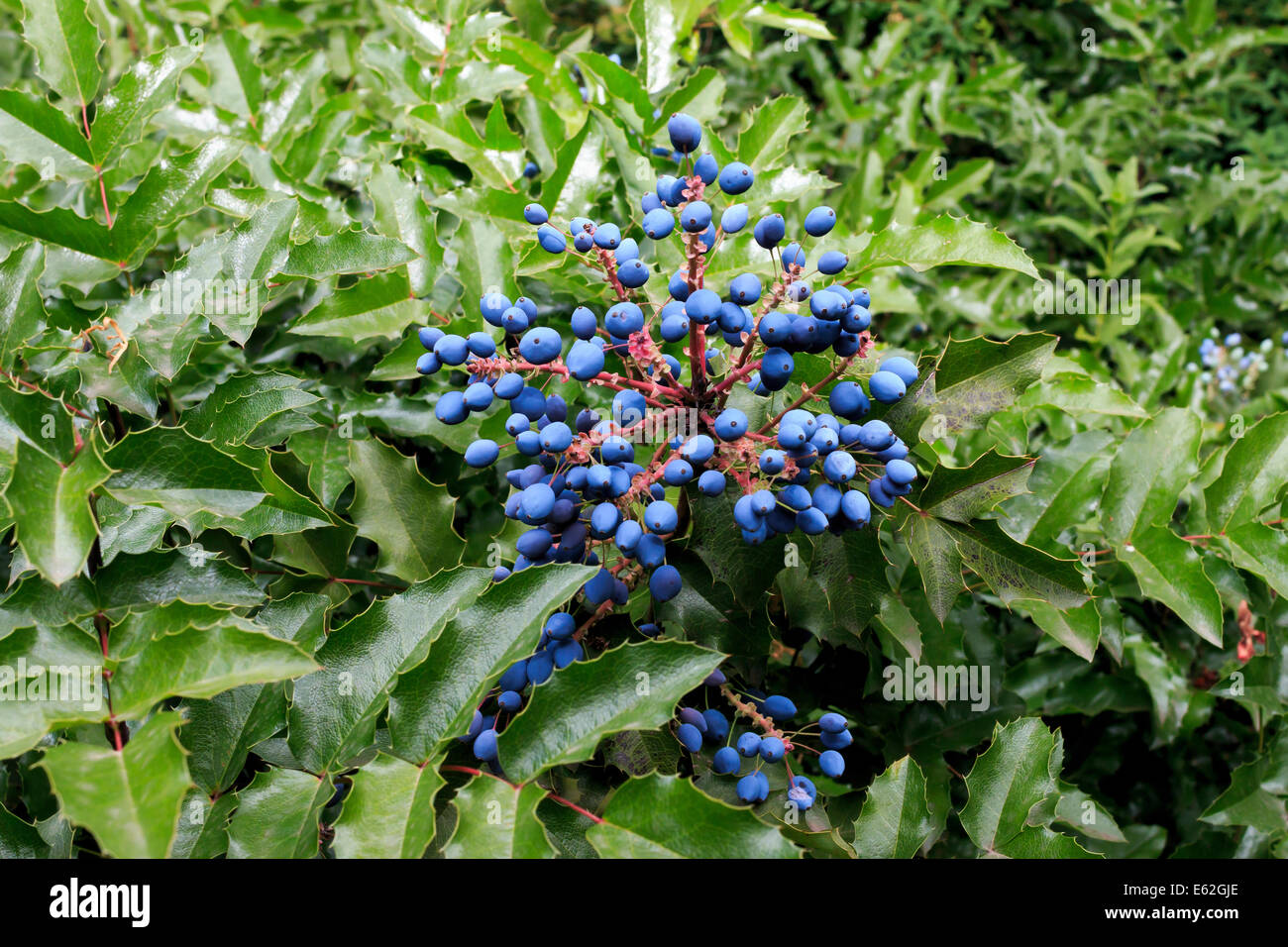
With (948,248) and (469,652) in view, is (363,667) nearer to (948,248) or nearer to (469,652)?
(469,652)

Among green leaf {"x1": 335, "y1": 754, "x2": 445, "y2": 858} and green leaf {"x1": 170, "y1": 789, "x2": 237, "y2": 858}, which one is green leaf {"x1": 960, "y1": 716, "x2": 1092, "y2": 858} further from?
green leaf {"x1": 170, "y1": 789, "x2": 237, "y2": 858}

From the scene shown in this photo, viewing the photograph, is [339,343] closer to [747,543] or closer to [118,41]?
[747,543]

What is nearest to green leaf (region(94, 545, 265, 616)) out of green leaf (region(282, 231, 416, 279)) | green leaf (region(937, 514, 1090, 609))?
green leaf (region(282, 231, 416, 279))

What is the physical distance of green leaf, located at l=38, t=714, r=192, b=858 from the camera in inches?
29.9

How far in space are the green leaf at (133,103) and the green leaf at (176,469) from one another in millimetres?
693

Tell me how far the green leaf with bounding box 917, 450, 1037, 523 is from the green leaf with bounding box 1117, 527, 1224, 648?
397 millimetres

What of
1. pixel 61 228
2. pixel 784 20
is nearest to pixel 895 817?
pixel 61 228

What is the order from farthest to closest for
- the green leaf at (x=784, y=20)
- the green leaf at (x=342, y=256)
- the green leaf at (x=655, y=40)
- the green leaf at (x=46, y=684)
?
the green leaf at (x=784, y=20), the green leaf at (x=655, y=40), the green leaf at (x=342, y=256), the green leaf at (x=46, y=684)

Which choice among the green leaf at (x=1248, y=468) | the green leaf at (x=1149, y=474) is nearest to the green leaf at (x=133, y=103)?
the green leaf at (x=1149, y=474)

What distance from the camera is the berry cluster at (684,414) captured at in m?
1.03

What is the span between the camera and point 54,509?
91cm

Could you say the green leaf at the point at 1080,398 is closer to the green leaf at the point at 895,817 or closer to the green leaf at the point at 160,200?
the green leaf at the point at 895,817
